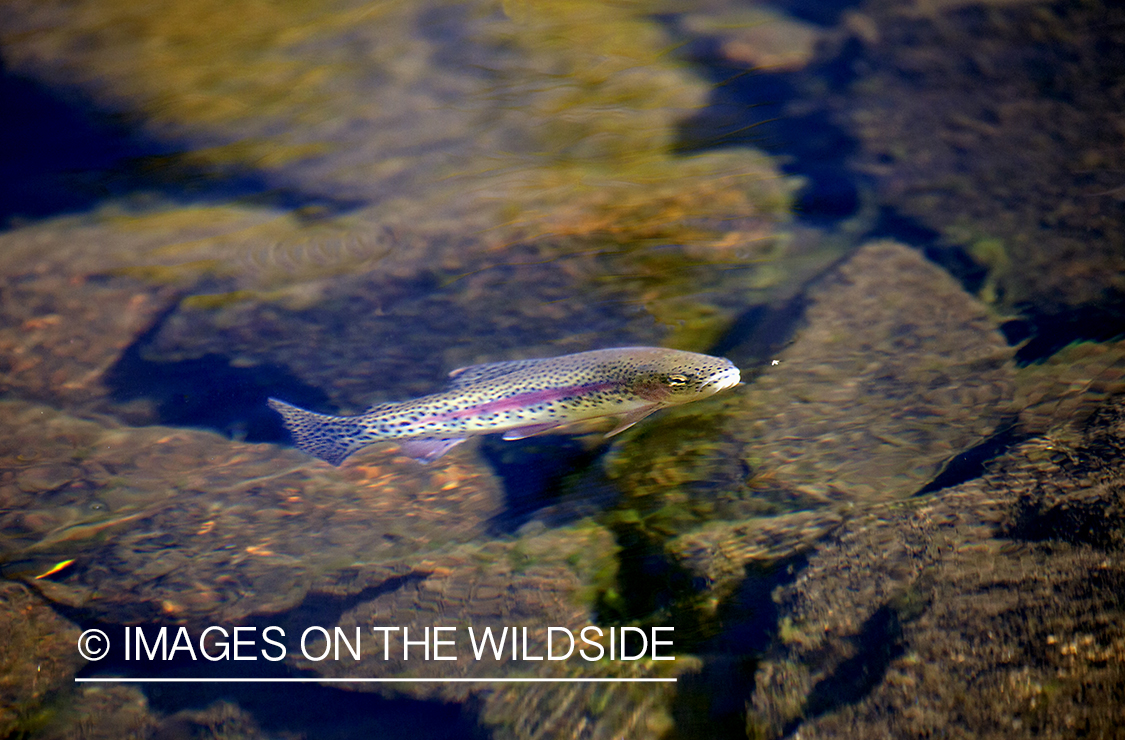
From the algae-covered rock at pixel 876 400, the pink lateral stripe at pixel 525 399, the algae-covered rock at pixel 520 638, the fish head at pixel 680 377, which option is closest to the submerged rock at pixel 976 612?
the algae-covered rock at pixel 876 400

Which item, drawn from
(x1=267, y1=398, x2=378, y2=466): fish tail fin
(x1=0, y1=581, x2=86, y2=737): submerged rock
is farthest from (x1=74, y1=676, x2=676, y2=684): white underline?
(x1=267, y1=398, x2=378, y2=466): fish tail fin

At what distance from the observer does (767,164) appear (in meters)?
3.90

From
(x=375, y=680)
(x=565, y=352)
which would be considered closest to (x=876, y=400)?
(x=565, y=352)

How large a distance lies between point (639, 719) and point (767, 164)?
12.7ft

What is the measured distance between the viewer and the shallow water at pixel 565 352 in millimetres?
3135

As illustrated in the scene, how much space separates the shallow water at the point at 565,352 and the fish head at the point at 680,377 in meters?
0.52

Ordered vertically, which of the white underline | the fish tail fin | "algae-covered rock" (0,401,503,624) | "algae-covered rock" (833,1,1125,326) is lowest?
the white underline

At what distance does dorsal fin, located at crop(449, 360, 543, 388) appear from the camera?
4.10m

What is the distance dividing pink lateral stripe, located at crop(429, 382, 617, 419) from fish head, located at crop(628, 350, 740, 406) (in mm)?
226

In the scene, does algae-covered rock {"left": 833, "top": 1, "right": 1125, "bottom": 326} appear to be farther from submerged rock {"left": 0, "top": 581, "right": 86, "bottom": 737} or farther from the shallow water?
submerged rock {"left": 0, "top": 581, "right": 86, "bottom": 737}

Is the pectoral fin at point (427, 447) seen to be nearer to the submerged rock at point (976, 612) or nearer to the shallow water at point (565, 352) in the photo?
the shallow water at point (565, 352)

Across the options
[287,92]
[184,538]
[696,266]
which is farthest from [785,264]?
[184,538]

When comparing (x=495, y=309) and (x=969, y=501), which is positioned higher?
(x=495, y=309)

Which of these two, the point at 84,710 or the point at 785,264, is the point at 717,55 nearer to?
the point at 785,264
